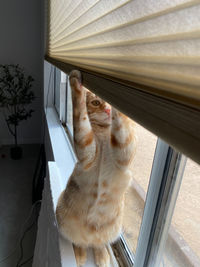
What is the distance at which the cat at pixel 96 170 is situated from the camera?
512mm

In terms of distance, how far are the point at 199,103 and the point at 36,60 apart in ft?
9.69

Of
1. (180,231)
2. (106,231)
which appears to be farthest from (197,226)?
(106,231)

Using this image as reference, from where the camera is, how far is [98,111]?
1.96ft

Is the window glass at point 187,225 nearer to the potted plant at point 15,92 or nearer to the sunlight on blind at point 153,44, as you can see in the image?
the sunlight on blind at point 153,44

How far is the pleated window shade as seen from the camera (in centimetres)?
21

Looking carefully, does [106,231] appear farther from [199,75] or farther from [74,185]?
[199,75]

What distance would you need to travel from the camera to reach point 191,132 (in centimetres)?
20

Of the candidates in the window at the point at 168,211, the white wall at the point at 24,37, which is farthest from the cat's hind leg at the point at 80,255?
the white wall at the point at 24,37

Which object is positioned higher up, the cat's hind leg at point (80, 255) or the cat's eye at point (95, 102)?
the cat's eye at point (95, 102)

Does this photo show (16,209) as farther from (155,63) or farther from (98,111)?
(155,63)

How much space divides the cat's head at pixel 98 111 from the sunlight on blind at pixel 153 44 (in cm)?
14

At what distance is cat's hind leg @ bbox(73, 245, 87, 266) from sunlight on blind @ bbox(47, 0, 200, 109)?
1.95ft

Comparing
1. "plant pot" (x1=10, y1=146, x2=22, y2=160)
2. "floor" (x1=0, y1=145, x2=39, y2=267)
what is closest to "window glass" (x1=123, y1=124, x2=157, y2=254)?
"floor" (x1=0, y1=145, x2=39, y2=267)

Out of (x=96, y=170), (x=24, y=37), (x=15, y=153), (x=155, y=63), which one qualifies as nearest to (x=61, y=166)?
(x=96, y=170)
